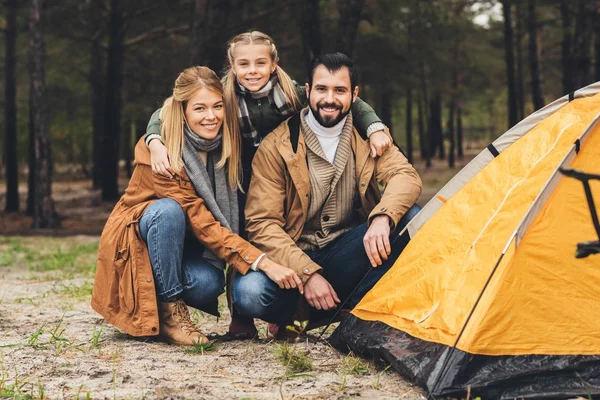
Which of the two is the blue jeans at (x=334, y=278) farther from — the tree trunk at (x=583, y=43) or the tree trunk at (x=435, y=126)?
the tree trunk at (x=435, y=126)

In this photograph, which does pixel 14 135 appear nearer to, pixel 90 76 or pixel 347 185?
pixel 90 76

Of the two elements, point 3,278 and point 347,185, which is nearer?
point 347,185

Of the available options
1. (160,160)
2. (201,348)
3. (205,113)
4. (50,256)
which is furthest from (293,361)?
(50,256)

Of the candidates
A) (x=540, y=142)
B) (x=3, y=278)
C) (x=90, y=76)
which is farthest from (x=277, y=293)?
(x=90, y=76)

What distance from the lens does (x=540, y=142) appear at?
3992 mm

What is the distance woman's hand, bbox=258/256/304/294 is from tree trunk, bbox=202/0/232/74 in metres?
8.34

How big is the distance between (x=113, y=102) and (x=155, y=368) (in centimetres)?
1588

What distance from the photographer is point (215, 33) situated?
40.2ft

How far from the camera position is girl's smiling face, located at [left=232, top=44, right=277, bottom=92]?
4.45m

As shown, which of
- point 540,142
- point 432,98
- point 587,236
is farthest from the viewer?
point 432,98

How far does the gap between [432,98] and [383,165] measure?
2702 cm

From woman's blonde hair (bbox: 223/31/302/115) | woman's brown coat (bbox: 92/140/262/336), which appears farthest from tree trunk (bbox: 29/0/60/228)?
woman's brown coat (bbox: 92/140/262/336)

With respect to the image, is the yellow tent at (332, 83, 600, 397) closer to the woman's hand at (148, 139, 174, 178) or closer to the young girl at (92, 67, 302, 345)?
the young girl at (92, 67, 302, 345)

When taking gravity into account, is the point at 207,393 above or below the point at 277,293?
below
